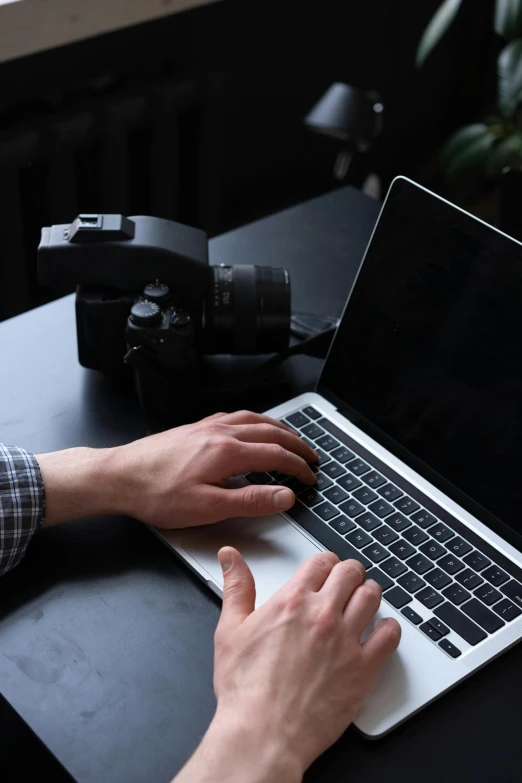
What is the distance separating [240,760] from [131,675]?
13 cm

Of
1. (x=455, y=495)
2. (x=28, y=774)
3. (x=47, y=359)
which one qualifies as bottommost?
(x=28, y=774)

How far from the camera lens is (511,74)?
1847 mm

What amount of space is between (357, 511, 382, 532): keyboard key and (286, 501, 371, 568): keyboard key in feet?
0.09

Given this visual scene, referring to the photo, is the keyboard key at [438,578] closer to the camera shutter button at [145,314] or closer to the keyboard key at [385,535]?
the keyboard key at [385,535]

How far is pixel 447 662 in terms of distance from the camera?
70 cm

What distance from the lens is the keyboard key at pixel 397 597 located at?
2.43 ft

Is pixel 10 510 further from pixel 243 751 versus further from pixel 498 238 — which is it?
pixel 498 238

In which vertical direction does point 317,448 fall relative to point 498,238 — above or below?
below

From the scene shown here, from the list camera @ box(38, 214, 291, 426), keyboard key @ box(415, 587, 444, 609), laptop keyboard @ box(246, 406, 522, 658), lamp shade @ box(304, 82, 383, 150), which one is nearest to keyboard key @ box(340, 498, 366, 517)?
laptop keyboard @ box(246, 406, 522, 658)

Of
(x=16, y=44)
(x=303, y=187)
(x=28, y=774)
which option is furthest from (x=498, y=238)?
(x=303, y=187)

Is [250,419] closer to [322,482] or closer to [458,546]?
[322,482]

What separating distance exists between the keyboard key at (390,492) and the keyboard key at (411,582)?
0.09 meters

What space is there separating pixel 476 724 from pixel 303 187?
183 cm

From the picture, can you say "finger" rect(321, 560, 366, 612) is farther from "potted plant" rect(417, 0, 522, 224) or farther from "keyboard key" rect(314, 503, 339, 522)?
"potted plant" rect(417, 0, 522, 224)
